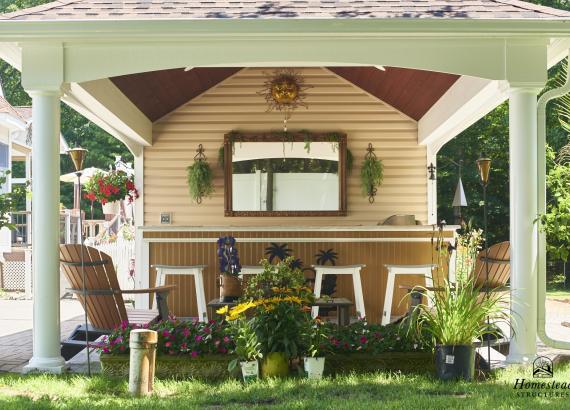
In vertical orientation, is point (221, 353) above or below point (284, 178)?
below

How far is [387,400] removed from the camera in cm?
478

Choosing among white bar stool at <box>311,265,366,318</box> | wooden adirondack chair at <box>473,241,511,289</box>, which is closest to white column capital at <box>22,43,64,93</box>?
white bar stool at <box>311,265,366,318</box>

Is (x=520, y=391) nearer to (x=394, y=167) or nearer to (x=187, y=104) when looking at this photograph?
(x=394, y=167)

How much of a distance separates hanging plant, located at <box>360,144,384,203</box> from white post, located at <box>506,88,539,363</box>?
3813 mm

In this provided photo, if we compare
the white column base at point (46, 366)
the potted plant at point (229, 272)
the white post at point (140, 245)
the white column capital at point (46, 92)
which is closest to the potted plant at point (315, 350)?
the potted plant at point (229, 272)

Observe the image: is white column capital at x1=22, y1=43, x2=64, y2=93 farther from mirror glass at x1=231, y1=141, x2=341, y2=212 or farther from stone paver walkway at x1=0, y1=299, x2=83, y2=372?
mirror glass at x1=231, y1=141, x2=341, y2=212

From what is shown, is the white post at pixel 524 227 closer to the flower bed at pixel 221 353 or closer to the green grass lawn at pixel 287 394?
the green grass lawn at pixel 287 394

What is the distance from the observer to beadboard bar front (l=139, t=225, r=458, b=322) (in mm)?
8781

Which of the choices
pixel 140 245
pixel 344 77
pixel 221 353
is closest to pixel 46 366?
pixel 221 353

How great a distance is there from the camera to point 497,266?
6.53 meters

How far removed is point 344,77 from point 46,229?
521 centimetres

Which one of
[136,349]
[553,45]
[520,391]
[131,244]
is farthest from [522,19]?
[131,244]

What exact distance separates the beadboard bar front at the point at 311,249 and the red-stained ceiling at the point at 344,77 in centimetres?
157

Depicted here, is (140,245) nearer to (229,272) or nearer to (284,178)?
(284,178)
